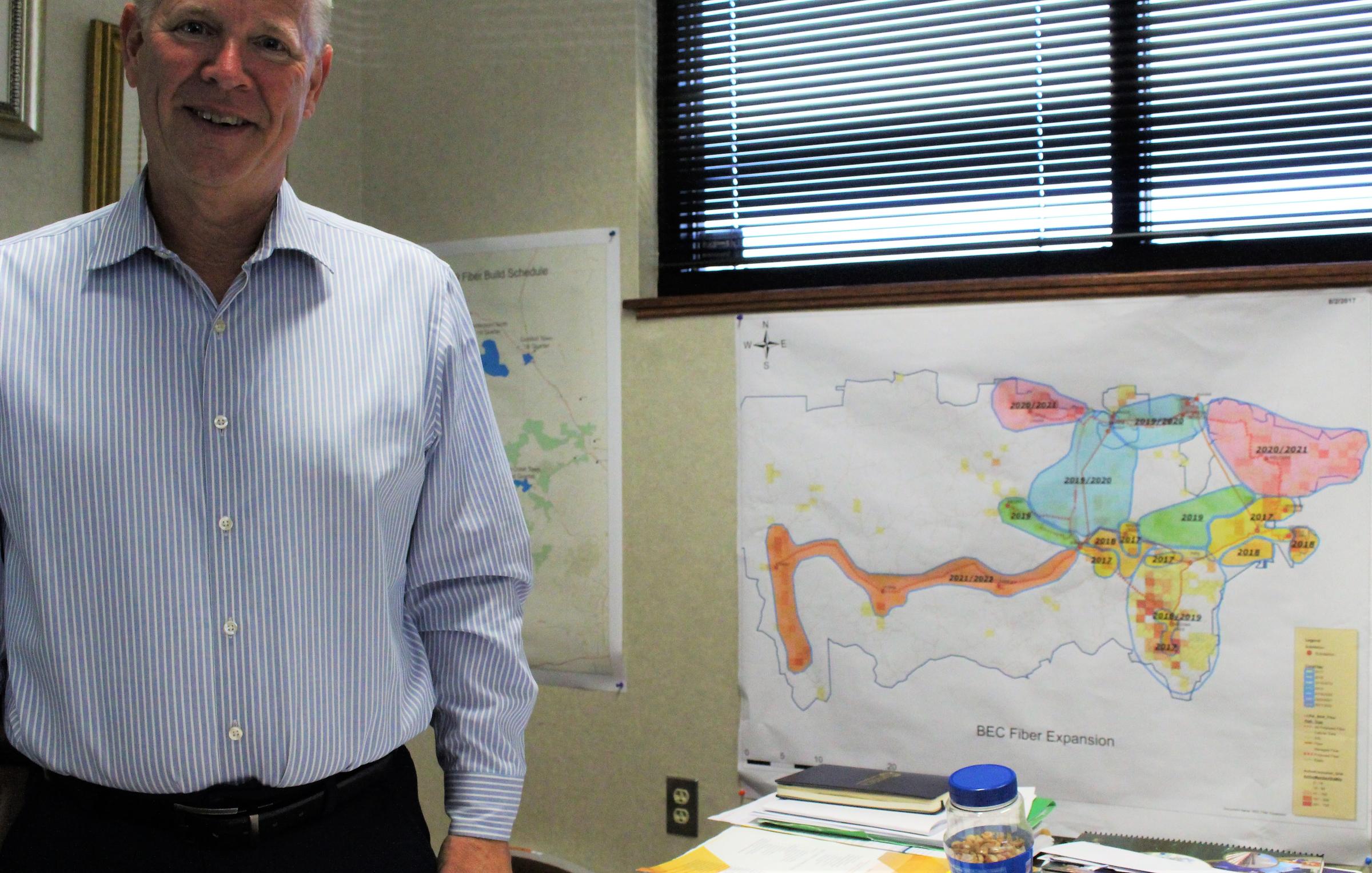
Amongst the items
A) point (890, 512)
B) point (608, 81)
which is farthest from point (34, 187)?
point (890, 512)

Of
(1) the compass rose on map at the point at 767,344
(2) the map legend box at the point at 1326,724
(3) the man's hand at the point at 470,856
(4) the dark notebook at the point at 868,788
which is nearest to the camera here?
(3) the man's hand at the point at 470,856

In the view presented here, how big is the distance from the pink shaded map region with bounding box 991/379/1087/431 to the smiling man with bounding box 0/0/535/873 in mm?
1224

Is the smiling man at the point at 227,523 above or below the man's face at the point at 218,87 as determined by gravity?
below

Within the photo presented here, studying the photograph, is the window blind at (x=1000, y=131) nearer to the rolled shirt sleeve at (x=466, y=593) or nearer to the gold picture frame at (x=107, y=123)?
the gold picture frame at (x=107, y=123)

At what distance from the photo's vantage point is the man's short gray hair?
1151 millimetres

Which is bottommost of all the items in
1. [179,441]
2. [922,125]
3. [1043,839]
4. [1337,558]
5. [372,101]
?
[1043,839]

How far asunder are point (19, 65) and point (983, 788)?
79.0 inches

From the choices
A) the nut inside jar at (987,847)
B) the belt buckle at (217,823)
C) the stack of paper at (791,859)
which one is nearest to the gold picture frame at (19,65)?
the belt buckle at (217,823)

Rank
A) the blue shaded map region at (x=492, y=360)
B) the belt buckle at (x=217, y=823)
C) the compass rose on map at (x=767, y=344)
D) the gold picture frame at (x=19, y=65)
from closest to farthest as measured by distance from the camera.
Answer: the belt buckle at (x=217, y=823) → the gold picture frame at (x=19, y=65) → the compass rose on map at (x=767, y=344) → the blue shaded map region at (x=492, y=360)

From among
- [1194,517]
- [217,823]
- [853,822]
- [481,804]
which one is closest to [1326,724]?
[1194,517]

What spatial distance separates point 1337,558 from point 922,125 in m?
1.17

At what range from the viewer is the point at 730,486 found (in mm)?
2389

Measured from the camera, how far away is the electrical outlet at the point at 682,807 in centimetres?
241

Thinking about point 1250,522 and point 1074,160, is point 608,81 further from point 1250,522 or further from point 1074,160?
point 1250,522
